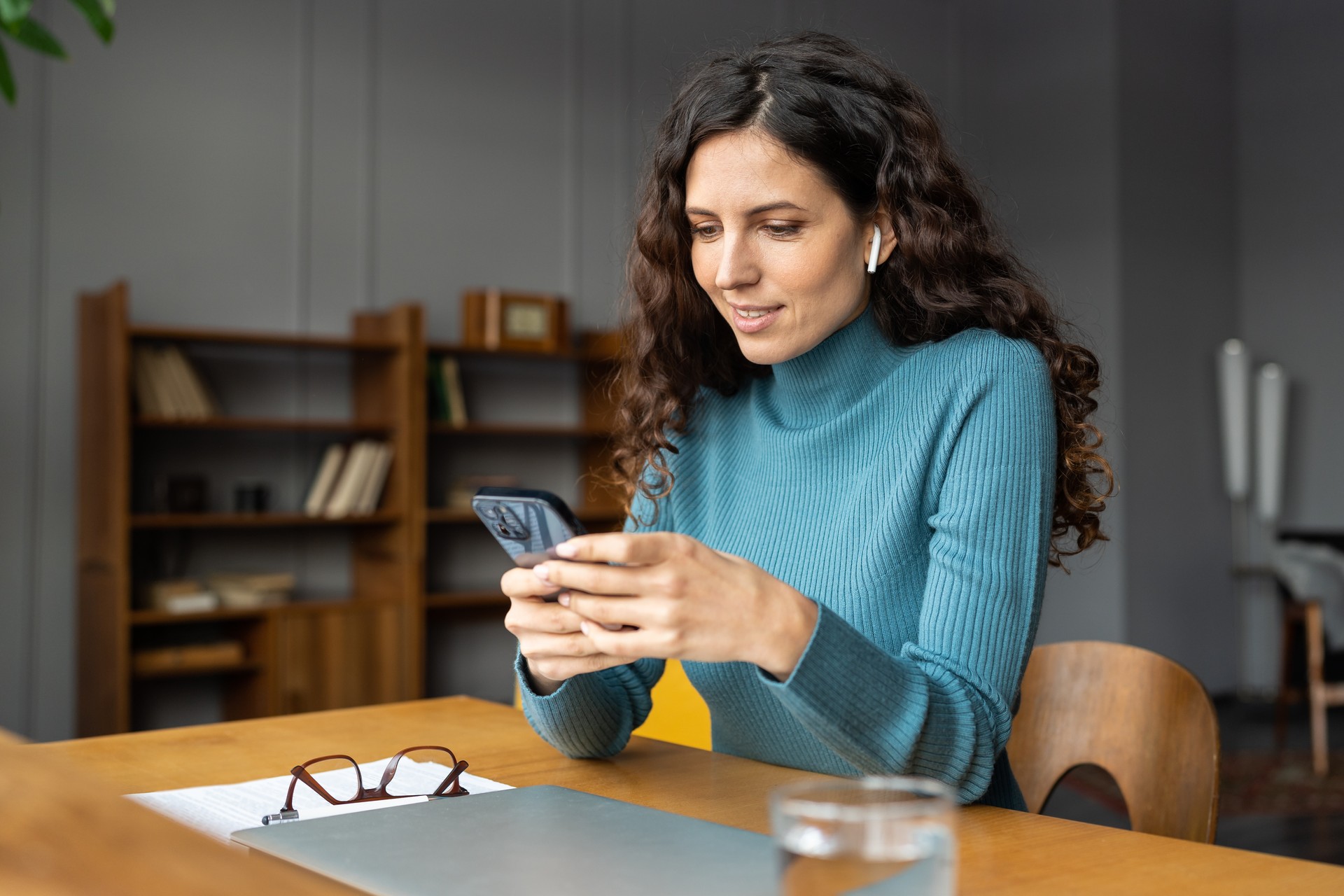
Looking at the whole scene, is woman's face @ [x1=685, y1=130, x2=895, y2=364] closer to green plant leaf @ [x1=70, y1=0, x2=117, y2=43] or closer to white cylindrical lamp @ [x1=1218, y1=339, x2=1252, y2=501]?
green plant leaf @ [x1=70, y1=0, x2=117, y2=43]

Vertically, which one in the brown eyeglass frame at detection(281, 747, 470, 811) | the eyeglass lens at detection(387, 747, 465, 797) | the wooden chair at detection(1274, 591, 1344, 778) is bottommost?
the wooden chair at detection(1274, 591, 1344, 778)

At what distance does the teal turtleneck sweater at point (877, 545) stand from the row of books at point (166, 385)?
2979mm

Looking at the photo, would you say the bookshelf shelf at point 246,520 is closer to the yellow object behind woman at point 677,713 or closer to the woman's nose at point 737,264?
the yellow object behind woman at point 677,713

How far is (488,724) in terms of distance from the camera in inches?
56.6

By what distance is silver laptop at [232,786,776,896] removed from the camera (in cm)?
74

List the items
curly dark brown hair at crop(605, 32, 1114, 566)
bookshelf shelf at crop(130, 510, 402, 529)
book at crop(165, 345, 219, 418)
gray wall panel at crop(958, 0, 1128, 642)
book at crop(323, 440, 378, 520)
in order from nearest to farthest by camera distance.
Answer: curly dark brown hair at crop(605, 32, 1114, 566), bookshelf shelf at crop(130, 510, 402, 529), book at crop(165, 345, 219, 418), book at crop(323, 440, 378, 520), gray wall panel at crop(958, 0, 1128, 642)

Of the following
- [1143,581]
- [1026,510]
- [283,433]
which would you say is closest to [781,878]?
[1026,510]

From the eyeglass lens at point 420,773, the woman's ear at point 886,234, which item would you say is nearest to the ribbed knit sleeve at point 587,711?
the eyeglass lens at point 420,773

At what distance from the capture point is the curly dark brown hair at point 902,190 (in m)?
1.30

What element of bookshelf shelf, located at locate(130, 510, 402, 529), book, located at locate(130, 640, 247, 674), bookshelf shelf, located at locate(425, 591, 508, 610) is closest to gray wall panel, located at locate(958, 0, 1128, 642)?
bookshelf shelf, located at locate(425, 591, 508, 610)

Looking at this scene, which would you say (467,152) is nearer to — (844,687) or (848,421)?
(848,421)

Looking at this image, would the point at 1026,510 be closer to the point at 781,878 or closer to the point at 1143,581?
the point at 781,878

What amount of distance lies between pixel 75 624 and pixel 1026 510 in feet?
12.7

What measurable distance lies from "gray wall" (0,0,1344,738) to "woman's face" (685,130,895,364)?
1.94 metres
